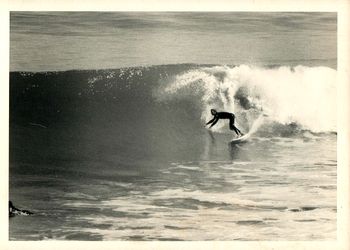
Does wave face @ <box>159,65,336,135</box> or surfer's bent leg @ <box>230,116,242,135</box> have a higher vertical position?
wave face @ <box>159,65,336,135</box>

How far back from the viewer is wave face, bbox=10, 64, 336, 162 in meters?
1.57

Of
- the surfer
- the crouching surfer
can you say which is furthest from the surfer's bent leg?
the crouching surfer

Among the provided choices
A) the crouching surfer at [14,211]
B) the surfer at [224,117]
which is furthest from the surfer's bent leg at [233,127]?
the crouching surfer at [14,211]

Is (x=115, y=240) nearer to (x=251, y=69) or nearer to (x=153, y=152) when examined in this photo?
(x=153, y=152)

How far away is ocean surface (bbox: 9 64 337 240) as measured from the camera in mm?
1552

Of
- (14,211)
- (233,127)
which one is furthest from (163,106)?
(14,211)

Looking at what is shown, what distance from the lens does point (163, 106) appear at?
62.2 inches

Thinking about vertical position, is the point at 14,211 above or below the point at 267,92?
below

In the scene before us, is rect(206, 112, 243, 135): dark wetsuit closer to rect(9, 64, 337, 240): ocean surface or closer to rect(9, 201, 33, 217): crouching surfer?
rect(9, 64, 337, 240): ocean surface

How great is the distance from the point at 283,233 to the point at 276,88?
0.34 m

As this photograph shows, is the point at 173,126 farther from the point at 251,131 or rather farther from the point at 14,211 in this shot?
the point at 14,211

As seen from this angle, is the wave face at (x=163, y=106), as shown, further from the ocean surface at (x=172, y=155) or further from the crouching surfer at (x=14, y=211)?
the crouching surfer at (x=14, y=211)

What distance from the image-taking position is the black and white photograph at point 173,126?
1.55m

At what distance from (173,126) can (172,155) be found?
2.7 inches
